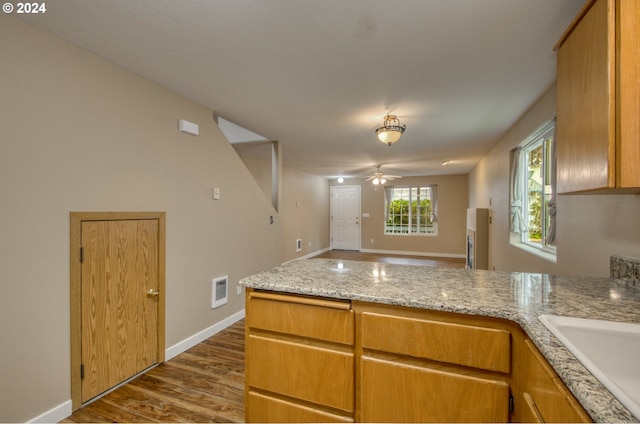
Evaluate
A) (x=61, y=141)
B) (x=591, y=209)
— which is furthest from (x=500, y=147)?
(x=61, y=141)

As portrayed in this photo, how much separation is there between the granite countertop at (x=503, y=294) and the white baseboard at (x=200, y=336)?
155 centimetres

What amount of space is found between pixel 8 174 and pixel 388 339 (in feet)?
7.12

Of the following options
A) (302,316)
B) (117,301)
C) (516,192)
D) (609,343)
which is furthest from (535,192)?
(117,301)

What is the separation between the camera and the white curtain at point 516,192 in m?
3.45

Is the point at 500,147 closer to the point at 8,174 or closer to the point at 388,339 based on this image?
the point at 388,339

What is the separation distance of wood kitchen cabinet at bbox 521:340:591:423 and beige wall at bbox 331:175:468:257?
24.2 feet

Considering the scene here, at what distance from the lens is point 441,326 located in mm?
1166

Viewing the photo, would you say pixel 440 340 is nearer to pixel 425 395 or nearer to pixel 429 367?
pixel 429 367

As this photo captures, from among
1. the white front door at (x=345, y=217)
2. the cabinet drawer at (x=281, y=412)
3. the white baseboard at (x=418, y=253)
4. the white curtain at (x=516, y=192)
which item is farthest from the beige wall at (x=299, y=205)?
the cabinet drawer at (x=281, y=412)

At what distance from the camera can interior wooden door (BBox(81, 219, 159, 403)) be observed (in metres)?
1.87

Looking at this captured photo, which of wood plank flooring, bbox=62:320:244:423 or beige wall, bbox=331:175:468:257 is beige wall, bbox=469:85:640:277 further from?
beige wall, bbox=331:175:468:257

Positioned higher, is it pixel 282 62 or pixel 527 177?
pixel 282 62

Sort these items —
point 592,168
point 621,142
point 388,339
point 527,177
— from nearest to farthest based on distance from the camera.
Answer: point 621,142 → point 592,168 → point 388,339 → point 527,177

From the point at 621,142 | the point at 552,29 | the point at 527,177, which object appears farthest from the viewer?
the point at 527,177
